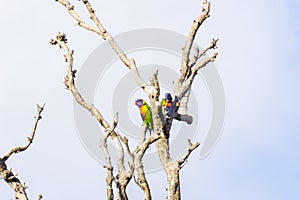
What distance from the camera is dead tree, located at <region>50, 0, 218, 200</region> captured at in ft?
27.1

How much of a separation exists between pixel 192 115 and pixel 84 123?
2559mm

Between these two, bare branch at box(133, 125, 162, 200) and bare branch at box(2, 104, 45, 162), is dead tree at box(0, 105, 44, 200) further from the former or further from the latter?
bare branch at box(133, 125, 162, 200)

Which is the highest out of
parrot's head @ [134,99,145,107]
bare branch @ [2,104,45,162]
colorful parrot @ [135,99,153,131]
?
parrot's head @ [134,99,145,107]

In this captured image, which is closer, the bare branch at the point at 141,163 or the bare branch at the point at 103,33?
the bare branch at the point at 141,163

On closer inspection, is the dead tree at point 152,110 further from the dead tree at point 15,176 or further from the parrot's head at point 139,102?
the parrot's head at point 139,102

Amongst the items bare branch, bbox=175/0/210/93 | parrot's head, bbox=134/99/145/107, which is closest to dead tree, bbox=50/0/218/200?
bare branch, bbox=175/0/210/93

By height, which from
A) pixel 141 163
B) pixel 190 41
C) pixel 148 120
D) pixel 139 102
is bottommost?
pixel 141 163

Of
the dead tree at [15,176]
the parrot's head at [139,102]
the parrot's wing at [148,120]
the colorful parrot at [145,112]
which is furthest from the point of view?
the parrot's head at [139,102]

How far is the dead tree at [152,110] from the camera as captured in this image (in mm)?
8266

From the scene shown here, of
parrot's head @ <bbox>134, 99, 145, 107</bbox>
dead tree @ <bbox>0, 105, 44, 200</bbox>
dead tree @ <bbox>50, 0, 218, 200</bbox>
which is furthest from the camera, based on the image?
parrot's head @ <bbox>134, 99, 145, 107</bbox>

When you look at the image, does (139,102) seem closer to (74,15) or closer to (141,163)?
(74,15)

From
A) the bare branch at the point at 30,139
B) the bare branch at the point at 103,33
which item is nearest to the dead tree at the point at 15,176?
the bare branch at the point at 30,139

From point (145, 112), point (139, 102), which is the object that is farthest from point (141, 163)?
point (139, 102)

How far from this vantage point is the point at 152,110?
380 inches
